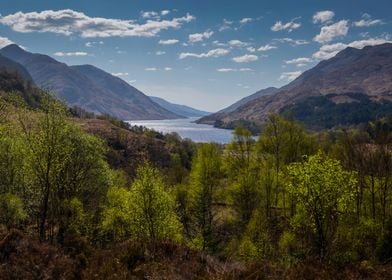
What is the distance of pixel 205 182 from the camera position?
2334 inches

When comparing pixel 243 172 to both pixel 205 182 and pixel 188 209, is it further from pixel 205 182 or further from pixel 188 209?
pixel 188 209

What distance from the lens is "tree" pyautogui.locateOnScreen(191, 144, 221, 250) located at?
58075 millimetres

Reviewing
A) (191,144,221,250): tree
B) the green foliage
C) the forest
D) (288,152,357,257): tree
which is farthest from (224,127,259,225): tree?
the green foliage

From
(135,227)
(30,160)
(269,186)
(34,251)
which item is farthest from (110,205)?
(34,251)

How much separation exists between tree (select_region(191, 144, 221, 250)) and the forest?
0.56ft

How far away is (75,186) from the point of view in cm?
4647

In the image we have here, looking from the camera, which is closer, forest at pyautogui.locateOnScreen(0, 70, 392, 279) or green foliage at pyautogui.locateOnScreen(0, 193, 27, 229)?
forest at pyautogui.locateOnScreen(0, 70, 392, 279)

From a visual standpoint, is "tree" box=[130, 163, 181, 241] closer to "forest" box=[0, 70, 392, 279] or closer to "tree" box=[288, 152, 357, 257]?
"forest" box=[0, 70, 392, 279]

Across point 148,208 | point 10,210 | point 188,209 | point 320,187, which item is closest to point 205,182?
point 188,209

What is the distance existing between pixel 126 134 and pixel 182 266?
177m

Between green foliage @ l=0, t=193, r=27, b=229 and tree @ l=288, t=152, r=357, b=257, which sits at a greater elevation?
tree @ l=288, t=152, r=357, b=257

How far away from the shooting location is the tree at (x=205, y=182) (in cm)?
5808

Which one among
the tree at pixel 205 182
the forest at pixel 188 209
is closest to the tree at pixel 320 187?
the forest at pixel 188 209

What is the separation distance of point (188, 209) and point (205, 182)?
14314mm
